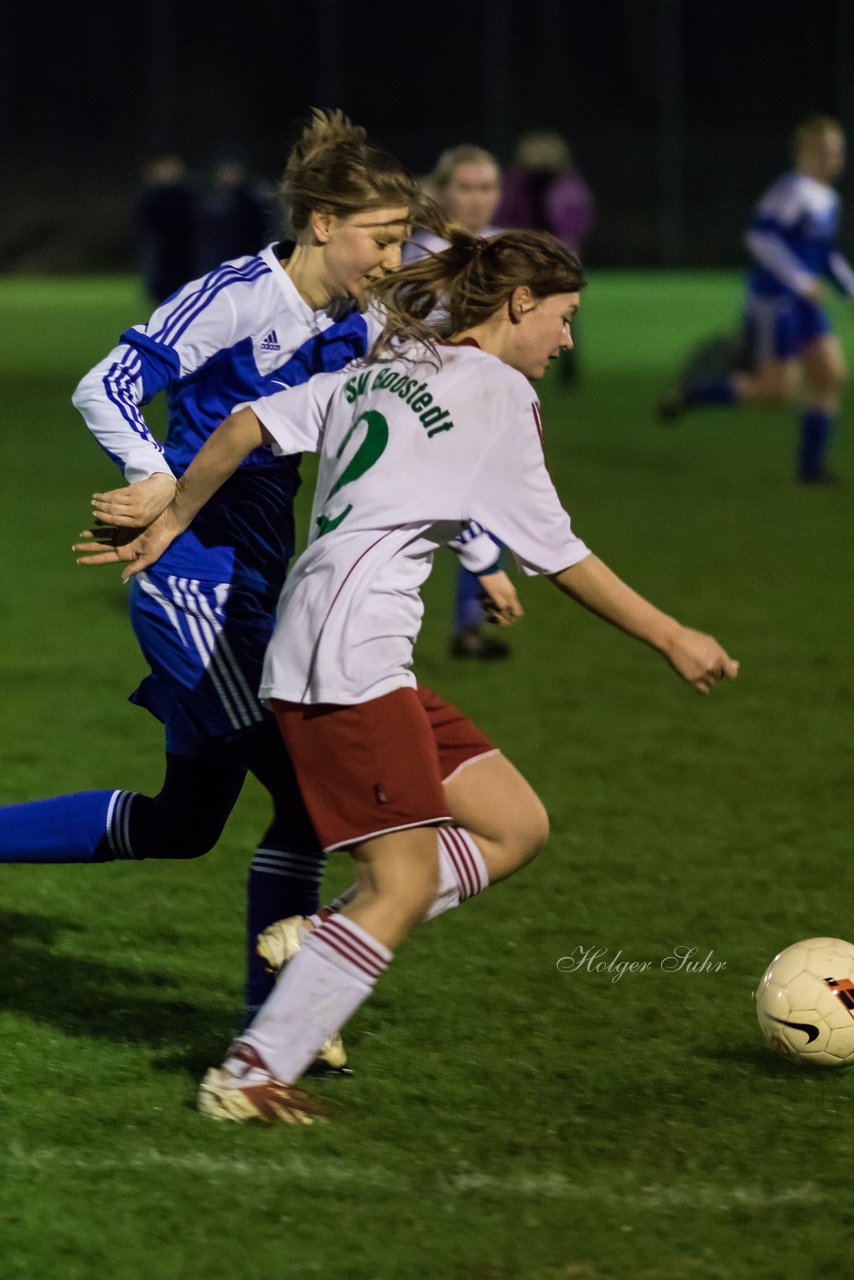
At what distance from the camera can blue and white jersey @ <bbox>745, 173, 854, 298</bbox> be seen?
13.1m

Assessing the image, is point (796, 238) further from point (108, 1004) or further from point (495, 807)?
point (495, 807)

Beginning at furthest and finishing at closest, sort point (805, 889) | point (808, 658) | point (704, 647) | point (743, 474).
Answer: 1. point (743, 474)
2. point (808, 658)
3. point (805, 889)
4. point (704, 647)

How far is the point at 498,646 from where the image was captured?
347 inches

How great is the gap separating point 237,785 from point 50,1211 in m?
1.05

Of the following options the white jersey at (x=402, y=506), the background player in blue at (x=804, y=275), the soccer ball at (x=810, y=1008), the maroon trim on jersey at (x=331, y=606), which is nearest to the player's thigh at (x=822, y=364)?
the background player in blue at (x=804, y=275)

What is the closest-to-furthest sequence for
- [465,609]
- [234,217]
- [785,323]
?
[465,609] < [785,323] < [234,217]

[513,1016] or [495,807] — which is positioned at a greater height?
[495,807]

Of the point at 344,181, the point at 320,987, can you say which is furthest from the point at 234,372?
the point at 320,987

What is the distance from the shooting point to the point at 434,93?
39656 millimetres

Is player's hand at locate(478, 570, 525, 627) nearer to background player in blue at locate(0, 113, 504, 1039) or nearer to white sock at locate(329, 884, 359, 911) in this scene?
background player in blue at locate(0, 113, 504, 1039)

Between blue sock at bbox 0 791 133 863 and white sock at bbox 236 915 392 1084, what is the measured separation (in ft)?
2.62

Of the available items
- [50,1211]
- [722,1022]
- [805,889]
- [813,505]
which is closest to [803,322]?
[813,505]

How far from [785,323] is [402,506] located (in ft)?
33.6

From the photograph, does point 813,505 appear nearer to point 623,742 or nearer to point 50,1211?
point 623,742
